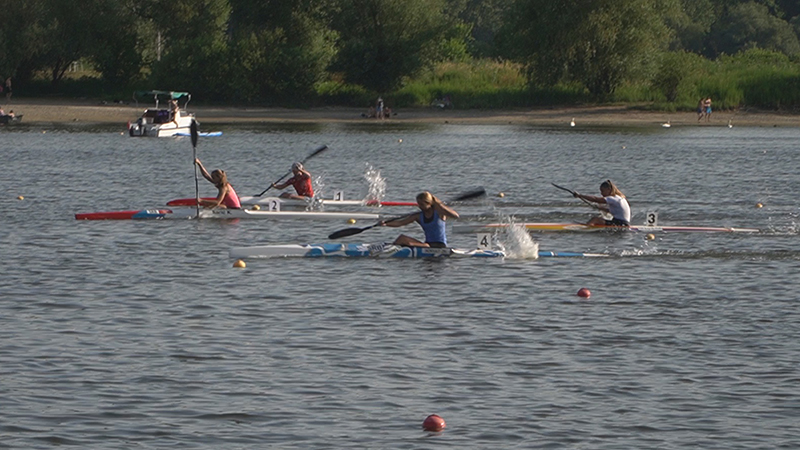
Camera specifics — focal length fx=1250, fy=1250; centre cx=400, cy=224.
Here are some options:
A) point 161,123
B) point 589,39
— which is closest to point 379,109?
point 589,39

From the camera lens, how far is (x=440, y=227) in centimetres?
2050

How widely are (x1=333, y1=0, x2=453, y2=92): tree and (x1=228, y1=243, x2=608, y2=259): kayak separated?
5208 centimetres

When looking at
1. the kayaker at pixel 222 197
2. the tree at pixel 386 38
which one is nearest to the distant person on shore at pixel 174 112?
the tree at pixel 386 38

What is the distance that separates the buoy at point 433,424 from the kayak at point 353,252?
9303 mm

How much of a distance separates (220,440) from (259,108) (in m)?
64.1

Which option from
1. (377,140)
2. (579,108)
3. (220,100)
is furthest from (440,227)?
(220,100)

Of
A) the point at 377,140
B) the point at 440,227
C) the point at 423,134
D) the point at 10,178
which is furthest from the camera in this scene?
the point at 423,134

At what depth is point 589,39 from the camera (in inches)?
2677

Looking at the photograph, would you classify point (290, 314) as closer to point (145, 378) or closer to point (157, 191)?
point (145, 378)

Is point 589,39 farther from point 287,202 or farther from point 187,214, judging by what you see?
point 187,214

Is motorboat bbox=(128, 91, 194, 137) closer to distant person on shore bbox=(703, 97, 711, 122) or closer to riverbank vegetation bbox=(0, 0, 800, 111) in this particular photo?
riverbank vegetation bbox=(0, 0, 800, 111)

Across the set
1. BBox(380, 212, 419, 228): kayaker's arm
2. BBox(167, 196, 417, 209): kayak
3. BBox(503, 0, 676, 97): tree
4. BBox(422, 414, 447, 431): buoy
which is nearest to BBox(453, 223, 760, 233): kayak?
BBox(380, 212, 419, 228): kayaker's arm

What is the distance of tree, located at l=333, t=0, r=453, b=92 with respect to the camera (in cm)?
7256

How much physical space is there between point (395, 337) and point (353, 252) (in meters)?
6.09
